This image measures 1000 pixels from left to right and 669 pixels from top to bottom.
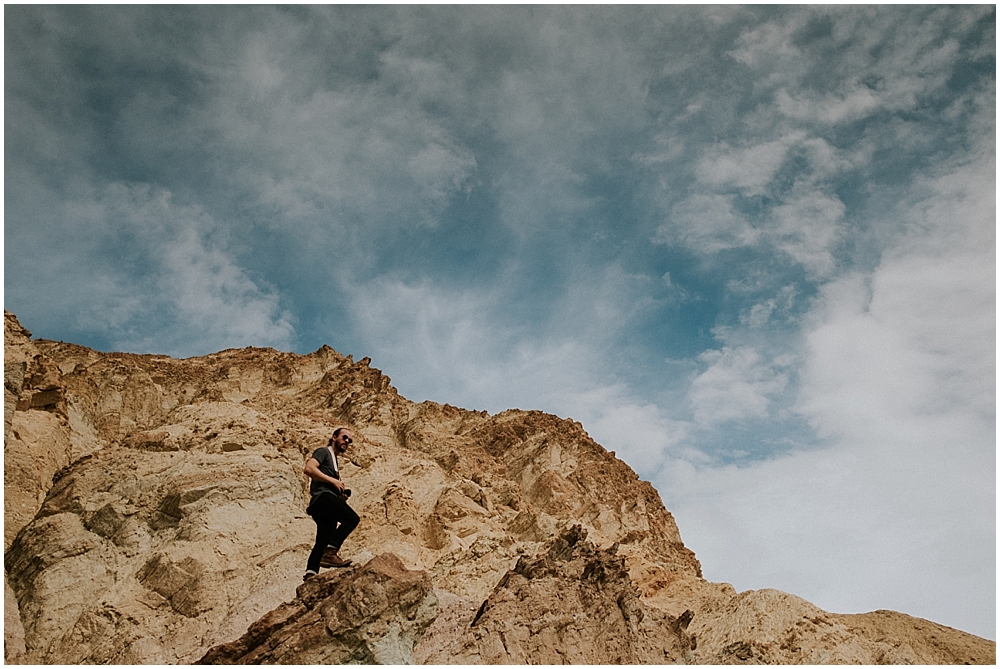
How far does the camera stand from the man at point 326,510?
9.22 metres

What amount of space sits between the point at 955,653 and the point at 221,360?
20976 mm

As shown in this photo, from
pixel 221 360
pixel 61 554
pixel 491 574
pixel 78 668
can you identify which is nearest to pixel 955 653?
pixel 491 574

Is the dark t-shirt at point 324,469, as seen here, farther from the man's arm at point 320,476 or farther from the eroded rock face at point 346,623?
the eroded rock face at point 346,623

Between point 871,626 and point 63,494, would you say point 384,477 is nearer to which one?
point 63,494

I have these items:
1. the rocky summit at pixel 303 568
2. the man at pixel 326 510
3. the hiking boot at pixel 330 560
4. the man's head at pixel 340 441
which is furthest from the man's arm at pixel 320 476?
the rocky summit at pixel 303 568

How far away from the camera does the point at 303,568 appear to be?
10.9m

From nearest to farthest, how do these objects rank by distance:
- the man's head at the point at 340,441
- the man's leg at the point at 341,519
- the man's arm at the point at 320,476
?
1. the man's arm at the point at 320,476
2. the man's leg at the point at 341,519
3. the man's head at the point at 340,441

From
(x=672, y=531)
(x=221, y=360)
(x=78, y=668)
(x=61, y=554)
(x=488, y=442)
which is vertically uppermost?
(x=221, y=360)

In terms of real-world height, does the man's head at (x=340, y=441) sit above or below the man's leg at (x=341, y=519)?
above

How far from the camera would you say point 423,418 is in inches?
901

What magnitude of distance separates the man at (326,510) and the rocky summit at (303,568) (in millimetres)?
232

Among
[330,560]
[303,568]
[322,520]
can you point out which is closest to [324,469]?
[322,520]

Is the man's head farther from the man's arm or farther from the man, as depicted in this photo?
the man's arm

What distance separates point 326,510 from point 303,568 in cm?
223
